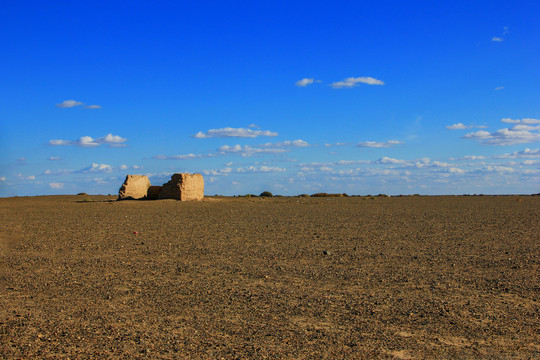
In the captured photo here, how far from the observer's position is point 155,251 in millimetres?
11734

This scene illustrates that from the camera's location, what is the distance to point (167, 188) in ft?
96.1

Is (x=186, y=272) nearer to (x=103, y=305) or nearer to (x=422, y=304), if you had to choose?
(x=103, y=305)

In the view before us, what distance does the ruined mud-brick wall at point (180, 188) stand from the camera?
29000 mm

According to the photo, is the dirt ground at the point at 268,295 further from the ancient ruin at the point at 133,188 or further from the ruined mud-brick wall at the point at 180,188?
the ancient ruin at the point at 133,188

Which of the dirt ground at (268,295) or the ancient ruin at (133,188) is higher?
the ancient ruin at (133,188)

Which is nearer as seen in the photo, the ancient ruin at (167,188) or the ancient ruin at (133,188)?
the ancient ruin at (167,188)

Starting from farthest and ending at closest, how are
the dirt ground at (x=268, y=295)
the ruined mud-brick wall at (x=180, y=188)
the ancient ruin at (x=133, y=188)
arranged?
1. the ancient ruin at (x=133, y=188)
2. the ruined mud-brick wall at (x=180, y=188)
3. the dirt ground at (x=268, y=295)

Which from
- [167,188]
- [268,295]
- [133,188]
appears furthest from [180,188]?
[268,295]

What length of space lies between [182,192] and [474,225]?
1667 cm

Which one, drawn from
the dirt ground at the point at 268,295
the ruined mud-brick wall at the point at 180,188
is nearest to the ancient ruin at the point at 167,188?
the ruined mud-brick wall at the point at 180,188

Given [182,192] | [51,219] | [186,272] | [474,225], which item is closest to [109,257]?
[186,272]

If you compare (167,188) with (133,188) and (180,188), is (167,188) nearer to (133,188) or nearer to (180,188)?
(180,188)

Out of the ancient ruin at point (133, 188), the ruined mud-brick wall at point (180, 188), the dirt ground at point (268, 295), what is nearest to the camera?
the dirt ground at point (268, 295)

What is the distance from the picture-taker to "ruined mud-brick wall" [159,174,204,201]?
29000 millimetres
